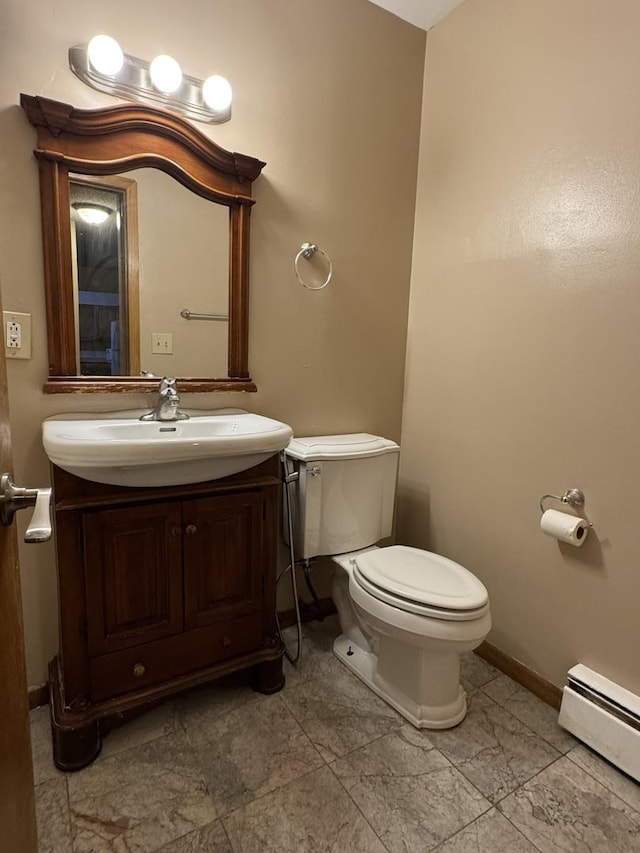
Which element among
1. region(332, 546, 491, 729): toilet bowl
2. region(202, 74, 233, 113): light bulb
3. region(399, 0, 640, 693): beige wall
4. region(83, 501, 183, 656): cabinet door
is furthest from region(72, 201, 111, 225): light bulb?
Result: region(332, 546, 491, 729): toilet bowl

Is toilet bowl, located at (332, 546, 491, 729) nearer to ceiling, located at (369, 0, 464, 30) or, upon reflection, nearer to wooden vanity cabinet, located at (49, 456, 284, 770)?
wooden vanity cabinet, located at (49, 456, 284, 770)

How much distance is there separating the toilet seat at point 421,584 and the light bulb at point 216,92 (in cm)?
160

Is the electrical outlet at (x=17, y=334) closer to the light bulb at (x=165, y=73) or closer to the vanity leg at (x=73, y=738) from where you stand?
the light bulb at (x=165, y=73)

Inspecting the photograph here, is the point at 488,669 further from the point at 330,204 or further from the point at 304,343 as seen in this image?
the point at 330,204

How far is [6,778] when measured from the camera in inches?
23.8

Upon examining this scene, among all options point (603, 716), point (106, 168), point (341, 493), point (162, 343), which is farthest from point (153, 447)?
point (603, 716)

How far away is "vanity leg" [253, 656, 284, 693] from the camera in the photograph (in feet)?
5.24

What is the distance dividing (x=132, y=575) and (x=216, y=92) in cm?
153

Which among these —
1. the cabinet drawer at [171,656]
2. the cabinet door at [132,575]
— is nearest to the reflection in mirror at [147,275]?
the cabinet door at [132,575]

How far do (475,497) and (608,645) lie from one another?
0.63 metres

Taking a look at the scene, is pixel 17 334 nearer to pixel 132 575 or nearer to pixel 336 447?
pixel 132 575

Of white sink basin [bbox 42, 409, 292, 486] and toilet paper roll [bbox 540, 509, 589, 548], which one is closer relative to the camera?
white sink basin [bbox 42, 409, 292, 486]

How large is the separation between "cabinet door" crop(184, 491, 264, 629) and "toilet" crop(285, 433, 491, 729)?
0.26 m

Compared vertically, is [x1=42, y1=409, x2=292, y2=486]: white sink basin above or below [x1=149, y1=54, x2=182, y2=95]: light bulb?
below
